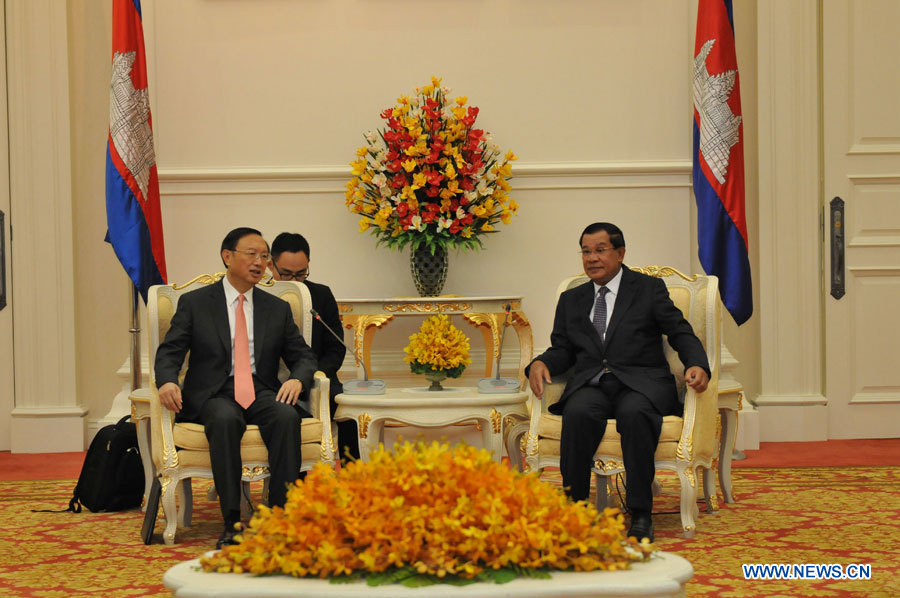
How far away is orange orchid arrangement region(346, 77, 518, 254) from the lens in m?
6.10

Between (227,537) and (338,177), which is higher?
(338,177)

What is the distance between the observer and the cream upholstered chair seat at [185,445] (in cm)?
417

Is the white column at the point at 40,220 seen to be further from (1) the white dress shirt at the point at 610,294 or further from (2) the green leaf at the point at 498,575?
(2) the green leaf at the point at 498,575

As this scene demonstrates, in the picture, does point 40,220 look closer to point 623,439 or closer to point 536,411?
point 536,411

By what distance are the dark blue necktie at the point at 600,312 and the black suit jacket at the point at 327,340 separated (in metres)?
1.26

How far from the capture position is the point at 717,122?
627 centimetres

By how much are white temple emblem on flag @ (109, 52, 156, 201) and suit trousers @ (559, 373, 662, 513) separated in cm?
324

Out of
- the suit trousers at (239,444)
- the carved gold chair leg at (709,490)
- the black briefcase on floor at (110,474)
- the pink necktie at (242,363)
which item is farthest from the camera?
the black briefcase on floor at (110,474)

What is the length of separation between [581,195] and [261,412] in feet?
10.9

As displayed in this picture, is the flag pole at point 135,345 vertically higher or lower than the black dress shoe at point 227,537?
higher

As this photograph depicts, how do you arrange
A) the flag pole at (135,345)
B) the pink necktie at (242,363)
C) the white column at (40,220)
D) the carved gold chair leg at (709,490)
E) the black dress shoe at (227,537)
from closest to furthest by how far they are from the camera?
the black dress shoe at (227,537), the pink necktie at (242,363), the carved gold chair leg at (709,490), the flag pole at (135,345), the white column at (40,220)

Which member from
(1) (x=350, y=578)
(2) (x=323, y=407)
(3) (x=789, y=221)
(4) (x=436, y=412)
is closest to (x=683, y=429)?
(4) (x=436, y=412)

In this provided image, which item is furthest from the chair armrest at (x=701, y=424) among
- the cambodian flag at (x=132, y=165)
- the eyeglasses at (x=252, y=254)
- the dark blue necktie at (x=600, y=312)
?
the cambodian flag at (x=132, y=165)

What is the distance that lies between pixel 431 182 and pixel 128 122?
1863 millimetres
